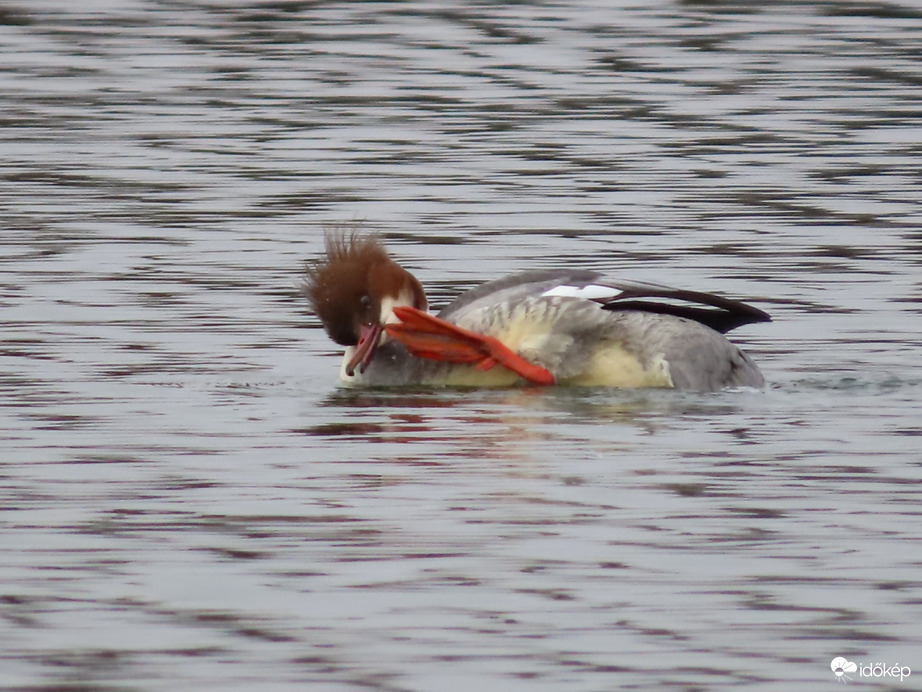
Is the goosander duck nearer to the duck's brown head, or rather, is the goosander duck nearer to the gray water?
the duck's brown head

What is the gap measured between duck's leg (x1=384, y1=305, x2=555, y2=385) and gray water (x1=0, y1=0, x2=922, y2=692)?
16 cm

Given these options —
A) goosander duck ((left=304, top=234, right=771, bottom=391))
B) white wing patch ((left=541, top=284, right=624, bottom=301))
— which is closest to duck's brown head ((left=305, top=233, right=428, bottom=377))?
goosander duck ((left=304, top=234, right=771, bottom=391))

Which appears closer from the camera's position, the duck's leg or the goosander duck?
the goosander duck

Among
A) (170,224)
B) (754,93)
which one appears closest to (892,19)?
(754,93)

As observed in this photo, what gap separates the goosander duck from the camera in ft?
28.6

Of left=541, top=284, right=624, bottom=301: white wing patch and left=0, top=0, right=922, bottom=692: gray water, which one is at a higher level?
left=541, top=284, right=624, bottom=301: white wing patch

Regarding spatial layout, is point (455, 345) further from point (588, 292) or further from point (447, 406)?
point (588, 292)

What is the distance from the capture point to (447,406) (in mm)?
8734

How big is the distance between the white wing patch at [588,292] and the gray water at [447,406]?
399mm

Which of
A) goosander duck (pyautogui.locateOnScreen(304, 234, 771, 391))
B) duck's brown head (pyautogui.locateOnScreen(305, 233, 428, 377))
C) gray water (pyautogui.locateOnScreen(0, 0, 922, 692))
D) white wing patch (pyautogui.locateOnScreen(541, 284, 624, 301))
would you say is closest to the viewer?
gray water (pyautogui.locateOnScreen(0, 0, 922, 692))

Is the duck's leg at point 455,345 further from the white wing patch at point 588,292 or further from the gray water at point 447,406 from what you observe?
the white wing patch at point 588,292

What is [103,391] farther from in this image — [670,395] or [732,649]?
[732,649]

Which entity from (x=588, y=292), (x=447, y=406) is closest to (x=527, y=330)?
(x=588, y=292)

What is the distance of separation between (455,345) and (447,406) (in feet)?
1.06
